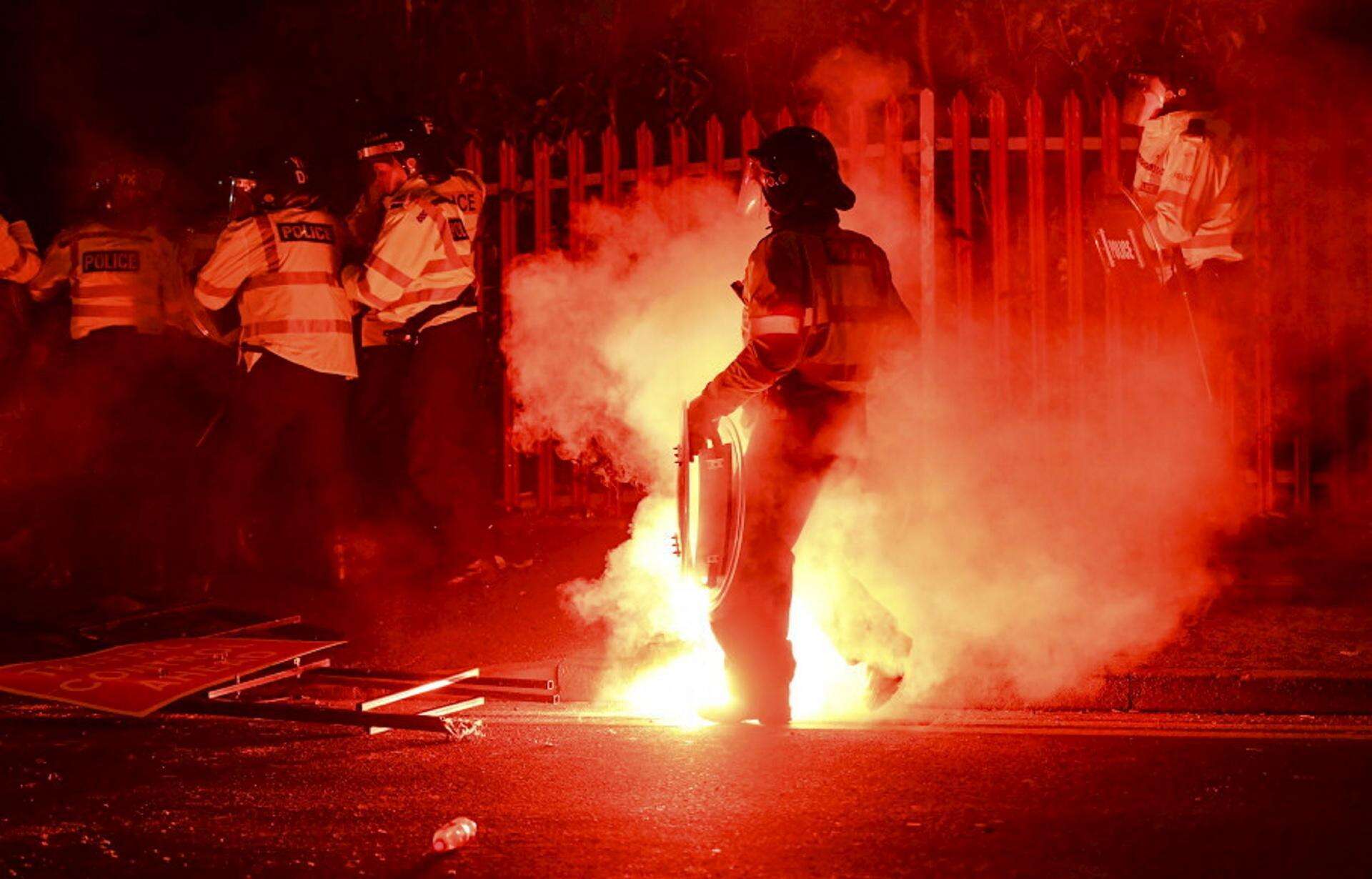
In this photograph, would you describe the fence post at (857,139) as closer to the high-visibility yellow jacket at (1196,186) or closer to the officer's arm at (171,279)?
the high-visibility yellow jacket at (1196,186)

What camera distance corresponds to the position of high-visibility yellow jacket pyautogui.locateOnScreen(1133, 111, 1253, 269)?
8109 millimetres

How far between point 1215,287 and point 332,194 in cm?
575

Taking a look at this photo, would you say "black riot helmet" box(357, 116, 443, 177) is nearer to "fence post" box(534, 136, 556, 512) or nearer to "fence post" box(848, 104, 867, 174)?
"fence post" box(534, 136, 556, 512)

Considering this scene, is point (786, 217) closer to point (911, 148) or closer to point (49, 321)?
point (911, 148)

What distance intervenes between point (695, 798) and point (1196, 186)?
5399 mm

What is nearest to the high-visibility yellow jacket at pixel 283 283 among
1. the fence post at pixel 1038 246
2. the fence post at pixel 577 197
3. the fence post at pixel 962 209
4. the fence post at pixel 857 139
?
the fence post at pixel 577 197

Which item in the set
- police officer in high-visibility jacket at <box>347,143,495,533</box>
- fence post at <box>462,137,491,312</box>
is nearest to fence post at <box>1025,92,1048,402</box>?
police officer in high-visibility jacket at <box>347,143,495,533</box>

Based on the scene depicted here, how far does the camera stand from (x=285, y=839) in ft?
12.6

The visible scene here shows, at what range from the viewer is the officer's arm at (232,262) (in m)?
7.31

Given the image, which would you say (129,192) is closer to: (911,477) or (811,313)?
(911,477)

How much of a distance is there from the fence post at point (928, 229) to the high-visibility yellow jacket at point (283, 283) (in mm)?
3075

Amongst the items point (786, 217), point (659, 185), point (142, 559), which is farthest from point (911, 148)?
point (142, 559)

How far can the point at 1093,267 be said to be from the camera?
849cm

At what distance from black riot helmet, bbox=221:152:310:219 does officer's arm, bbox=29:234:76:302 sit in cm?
140
